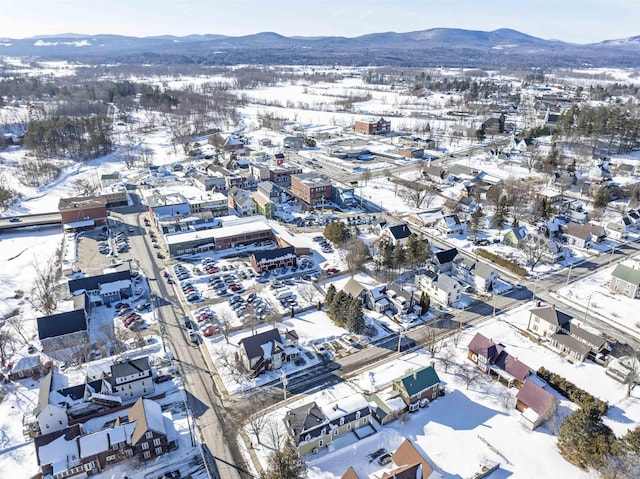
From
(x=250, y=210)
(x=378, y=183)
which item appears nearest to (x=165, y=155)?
(x=250, y=210)

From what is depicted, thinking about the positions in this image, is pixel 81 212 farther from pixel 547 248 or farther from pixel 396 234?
pixel 547 248

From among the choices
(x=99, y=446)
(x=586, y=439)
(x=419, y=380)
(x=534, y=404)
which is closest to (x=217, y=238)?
(x=99, y=446)

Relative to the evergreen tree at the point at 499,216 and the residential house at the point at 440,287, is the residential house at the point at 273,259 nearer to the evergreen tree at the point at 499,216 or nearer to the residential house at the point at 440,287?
the residential house at the point at 440,287

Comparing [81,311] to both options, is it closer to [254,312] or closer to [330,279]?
[254,312]

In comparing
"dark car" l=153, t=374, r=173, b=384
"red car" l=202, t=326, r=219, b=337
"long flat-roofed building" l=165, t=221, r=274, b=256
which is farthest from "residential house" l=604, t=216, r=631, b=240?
"dark car" l=153, t=374, r=173, b=384

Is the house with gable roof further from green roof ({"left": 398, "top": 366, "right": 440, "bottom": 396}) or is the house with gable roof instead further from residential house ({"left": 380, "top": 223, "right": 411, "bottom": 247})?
residential house ({"left": 380, "top": 223, "right": 411, "bottom": 247})
